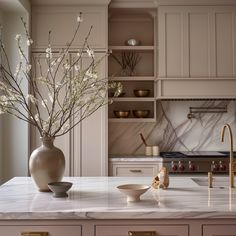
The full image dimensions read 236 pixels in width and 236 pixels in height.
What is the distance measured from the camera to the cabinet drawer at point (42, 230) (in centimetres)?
160

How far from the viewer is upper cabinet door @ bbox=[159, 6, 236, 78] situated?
411 cm

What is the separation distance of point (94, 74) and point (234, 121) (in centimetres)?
300

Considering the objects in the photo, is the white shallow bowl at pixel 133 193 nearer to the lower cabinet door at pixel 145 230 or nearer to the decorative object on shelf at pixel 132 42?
the lower cabinet door at pixel 145 230

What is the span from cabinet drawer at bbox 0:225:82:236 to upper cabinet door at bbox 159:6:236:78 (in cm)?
277

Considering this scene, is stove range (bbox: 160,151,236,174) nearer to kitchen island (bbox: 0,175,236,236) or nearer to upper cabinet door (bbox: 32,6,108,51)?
upper cabinet door (bbox: 32,6,108,51)

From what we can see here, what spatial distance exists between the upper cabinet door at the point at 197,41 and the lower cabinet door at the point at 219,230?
8.78 feet

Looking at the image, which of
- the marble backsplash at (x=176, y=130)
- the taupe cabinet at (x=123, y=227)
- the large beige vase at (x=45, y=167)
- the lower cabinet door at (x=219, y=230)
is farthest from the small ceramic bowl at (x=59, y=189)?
the marble backsplash at (x=176, y=130)

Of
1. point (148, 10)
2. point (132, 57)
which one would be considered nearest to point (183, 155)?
point (132, 57)

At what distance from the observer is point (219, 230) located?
1.60 m

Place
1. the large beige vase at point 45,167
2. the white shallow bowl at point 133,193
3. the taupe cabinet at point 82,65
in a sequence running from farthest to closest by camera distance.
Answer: the taupe cabinet at point 82,65
the large beige vase at point 45,167
the white shallow bowl at point 133,193

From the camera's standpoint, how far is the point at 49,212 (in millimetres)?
1568

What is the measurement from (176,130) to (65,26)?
185cm

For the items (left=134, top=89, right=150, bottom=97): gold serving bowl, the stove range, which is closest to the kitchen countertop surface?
the stove range

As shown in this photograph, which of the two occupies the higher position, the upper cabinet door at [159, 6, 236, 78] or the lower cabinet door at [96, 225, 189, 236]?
the upper cabinet door at [159, 6, 236, 78]
